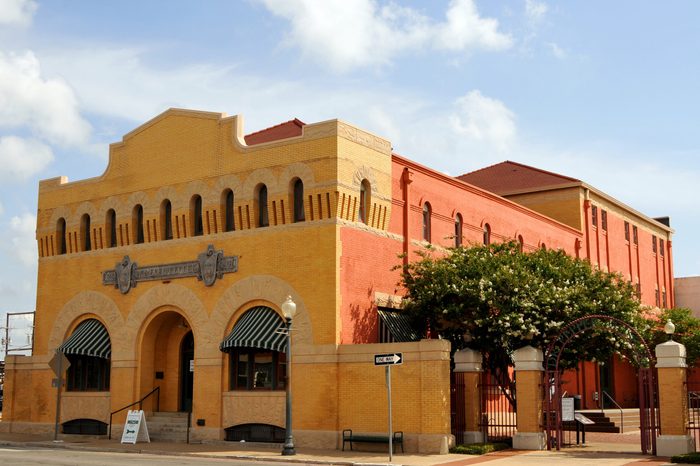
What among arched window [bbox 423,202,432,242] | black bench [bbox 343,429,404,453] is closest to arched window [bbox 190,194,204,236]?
arched window [bbox 423,202,432,242]

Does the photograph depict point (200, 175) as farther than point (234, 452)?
Yes

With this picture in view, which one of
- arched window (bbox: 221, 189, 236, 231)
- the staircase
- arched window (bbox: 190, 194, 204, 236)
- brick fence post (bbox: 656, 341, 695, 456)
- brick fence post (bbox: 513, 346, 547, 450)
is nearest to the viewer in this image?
brick fence post (bbox: 656, 341, 695, 456)

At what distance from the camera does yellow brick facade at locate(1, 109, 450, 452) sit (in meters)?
27.0

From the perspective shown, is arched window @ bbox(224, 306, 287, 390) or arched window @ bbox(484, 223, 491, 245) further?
arched window @ bbox(484, 223, 491, 245)

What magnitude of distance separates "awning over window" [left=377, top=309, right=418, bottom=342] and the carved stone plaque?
17.2 feet

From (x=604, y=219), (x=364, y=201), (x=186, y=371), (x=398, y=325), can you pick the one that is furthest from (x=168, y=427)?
(x=604, y=219)

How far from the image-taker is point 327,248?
27766 mm

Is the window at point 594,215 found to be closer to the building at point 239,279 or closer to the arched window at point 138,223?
the building at point 239,279

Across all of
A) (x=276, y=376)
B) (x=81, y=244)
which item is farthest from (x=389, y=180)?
(x=81, y=244)

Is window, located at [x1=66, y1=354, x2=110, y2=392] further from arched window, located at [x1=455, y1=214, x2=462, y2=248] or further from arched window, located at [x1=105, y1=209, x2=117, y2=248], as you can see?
arched window, located at [x1=455, y1=214, x2=462, y2=248]

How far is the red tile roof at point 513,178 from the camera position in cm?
4847

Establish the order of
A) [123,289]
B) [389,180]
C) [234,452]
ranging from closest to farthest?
[234,452] < [389,180] < [123,289]

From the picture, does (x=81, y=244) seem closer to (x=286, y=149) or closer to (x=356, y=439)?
(x=286, y=149)

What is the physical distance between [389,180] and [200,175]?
6703 mm
